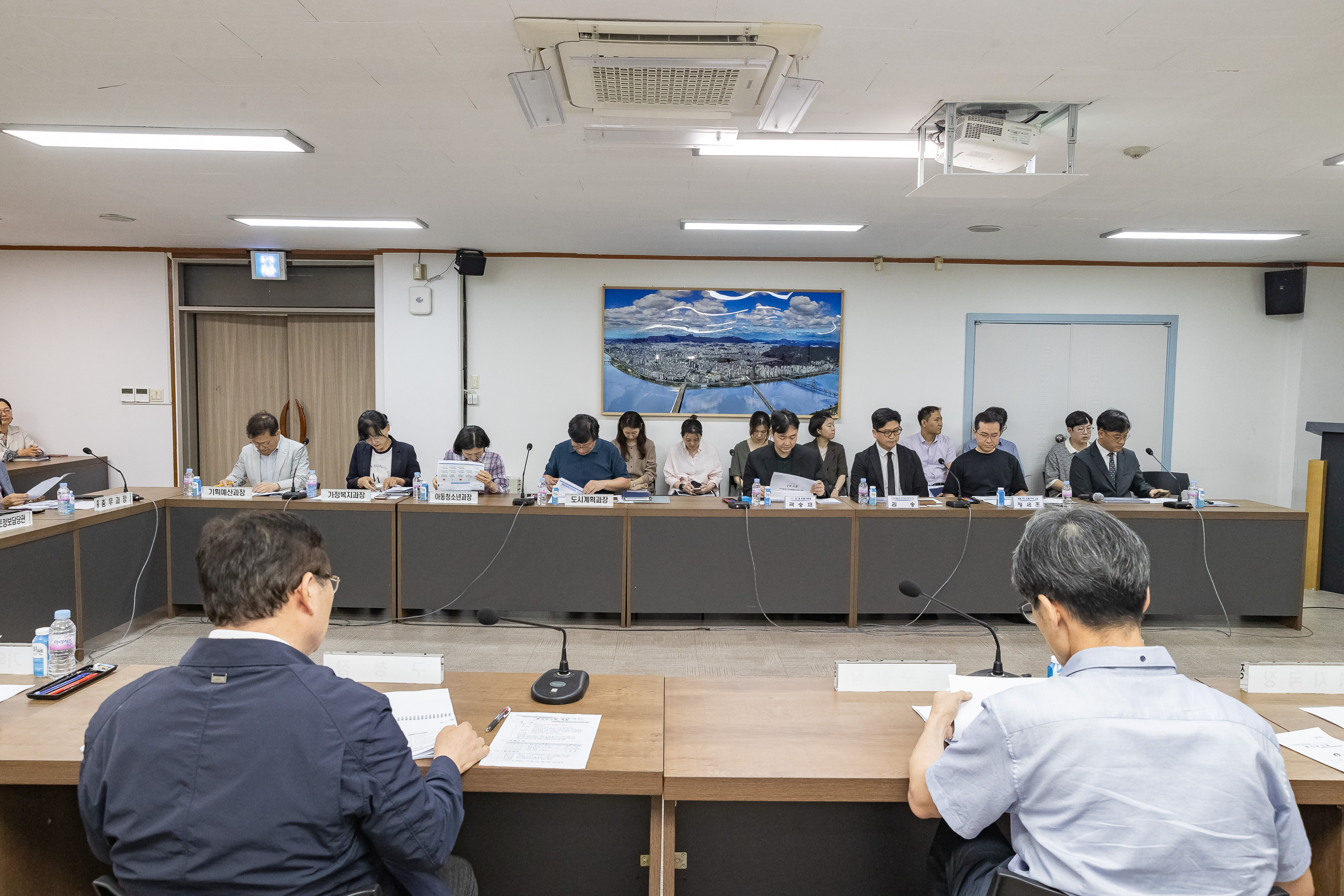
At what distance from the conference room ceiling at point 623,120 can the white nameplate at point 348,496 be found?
71.0 inches

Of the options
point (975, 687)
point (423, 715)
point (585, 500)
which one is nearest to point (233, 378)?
point (585, 500)

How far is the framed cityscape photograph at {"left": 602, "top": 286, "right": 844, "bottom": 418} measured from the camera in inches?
252

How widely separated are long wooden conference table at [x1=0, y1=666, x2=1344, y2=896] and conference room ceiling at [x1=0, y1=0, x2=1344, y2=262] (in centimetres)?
200

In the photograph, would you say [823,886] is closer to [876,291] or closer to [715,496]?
[715,496]

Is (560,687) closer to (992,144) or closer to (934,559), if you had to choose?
(992,144)

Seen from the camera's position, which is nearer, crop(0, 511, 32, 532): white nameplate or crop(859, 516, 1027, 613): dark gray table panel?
crop(0, 511, 32, 532): white nameplate

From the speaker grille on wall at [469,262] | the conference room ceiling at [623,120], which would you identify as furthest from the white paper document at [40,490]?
the speaker grille on wall at [469,262]

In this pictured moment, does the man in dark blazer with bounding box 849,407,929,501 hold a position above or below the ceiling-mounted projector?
below

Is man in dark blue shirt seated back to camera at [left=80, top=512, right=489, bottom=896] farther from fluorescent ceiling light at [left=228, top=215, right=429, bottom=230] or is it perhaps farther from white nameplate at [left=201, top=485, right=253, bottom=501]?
fluorescent ceiling light at [left=228, top=215, right=429, bottom=230]

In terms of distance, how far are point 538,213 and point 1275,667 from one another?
440 centimetres

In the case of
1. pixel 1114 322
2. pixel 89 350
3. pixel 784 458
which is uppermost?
pixel 1114 322

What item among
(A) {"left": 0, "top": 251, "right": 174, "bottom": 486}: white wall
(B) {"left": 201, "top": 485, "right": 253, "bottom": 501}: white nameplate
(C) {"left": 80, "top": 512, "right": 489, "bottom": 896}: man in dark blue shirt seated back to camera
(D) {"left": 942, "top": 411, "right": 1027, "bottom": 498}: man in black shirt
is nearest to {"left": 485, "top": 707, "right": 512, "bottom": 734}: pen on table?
(C) {"left": 80, "top": 512, "right": 489, "bottom": 896}: man in dark blue shirt seated back to camera

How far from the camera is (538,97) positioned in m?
2.71

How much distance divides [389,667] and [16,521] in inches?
113
